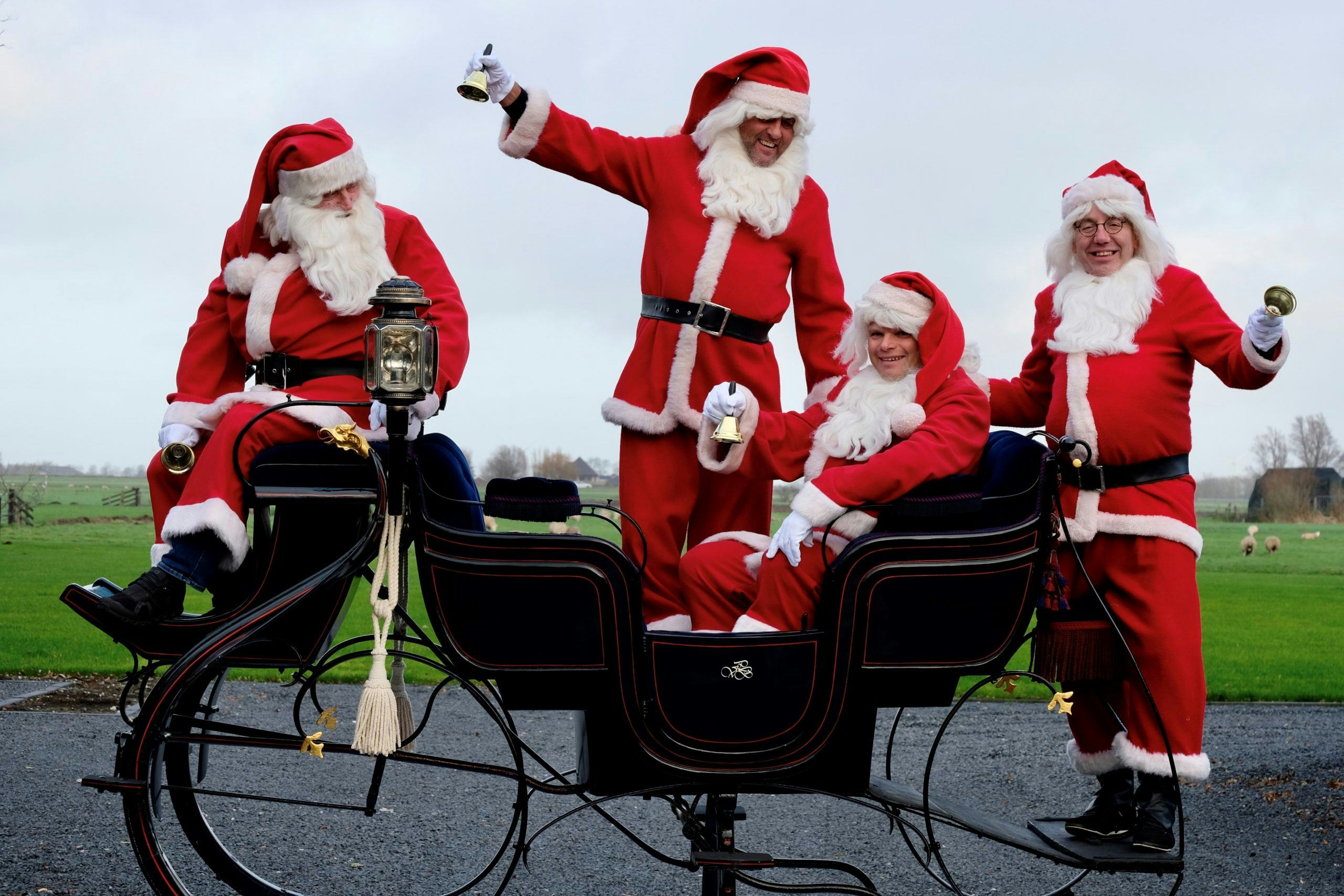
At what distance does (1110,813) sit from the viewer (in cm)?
369

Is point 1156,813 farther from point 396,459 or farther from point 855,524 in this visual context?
point 396,459

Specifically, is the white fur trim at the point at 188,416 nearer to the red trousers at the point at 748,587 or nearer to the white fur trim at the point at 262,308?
the white fur trim at the point at 262,308

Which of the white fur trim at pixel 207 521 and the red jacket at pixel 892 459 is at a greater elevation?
the red jacket at pixel 892 459

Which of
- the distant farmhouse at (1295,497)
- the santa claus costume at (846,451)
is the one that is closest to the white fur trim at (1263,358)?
the santa claus costume at (846,451)

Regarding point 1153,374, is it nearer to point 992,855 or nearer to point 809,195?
point 809,195

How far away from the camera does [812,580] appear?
3.14 meters

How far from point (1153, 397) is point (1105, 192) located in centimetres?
67

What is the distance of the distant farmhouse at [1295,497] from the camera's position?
25.5 meters

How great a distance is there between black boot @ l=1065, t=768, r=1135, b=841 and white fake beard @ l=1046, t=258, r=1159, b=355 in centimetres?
130

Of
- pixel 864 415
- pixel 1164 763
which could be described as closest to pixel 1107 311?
pixel 864 415

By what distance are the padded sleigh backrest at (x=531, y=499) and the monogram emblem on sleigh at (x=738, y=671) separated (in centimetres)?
53

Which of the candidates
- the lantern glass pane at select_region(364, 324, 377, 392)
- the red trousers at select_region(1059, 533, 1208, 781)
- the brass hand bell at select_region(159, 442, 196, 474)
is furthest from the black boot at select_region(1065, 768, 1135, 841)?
the brass hand bell at select_region(159, 442, 196, 474)

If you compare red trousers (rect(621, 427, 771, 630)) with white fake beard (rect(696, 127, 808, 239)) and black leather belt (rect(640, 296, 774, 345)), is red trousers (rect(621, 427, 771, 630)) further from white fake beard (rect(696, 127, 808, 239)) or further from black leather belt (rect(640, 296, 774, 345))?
white fake beard (rect(696, 127, 808, 239))

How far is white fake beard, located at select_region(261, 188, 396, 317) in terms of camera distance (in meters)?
3.72
